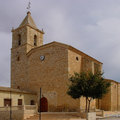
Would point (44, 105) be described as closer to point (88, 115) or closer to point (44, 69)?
point (44, 69)

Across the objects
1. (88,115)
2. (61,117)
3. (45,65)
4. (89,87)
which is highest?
(45,65)

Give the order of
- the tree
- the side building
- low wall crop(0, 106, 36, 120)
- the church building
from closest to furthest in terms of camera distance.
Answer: low wall crop(0, 106, 36, 120) < the tree < the church building < the side building

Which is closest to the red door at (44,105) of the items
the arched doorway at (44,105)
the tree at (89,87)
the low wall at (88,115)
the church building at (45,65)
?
the arched doorway at (44,105)

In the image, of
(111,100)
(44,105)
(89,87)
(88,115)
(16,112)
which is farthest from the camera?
(111,100)

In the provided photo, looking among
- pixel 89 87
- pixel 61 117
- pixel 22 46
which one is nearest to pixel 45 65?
pixel 22 46

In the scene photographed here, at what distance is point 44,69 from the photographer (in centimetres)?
2383

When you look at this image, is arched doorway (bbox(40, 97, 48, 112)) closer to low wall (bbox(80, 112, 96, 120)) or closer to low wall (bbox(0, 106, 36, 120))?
low wall (bbox(0, 106, 36, 120))

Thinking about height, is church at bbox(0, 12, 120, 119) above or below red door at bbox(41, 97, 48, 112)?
above

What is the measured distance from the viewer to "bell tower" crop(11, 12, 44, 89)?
2619 cm

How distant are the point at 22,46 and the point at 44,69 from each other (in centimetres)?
557

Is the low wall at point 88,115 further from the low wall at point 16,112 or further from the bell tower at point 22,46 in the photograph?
the bell tower at point 22,46

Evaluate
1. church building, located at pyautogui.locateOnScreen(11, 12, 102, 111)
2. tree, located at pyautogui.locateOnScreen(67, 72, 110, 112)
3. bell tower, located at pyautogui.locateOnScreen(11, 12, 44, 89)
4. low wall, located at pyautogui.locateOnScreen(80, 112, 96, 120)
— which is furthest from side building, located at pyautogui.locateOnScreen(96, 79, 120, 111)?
bell tower, located at pyautogui.locateOnScreen(11, 12, 44, 89)

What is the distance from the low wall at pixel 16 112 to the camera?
17.2 metres

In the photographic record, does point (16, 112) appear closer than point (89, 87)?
Yes
